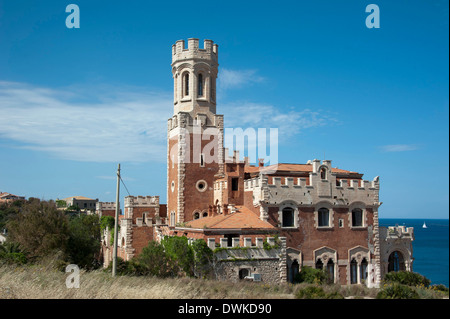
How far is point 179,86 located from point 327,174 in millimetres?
16481

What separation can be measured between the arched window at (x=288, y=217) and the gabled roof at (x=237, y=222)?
2631 millimetres

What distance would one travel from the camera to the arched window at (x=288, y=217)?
1312 inches

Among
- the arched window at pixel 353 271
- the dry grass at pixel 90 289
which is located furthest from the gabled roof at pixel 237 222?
the dry grass at pixel 90 289

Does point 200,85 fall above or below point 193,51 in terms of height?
below

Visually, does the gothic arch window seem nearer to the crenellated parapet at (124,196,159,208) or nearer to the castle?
the castle

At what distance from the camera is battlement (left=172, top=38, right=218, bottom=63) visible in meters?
40.3

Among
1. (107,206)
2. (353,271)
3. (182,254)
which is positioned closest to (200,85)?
(182,254)

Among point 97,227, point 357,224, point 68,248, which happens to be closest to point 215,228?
point 357,224

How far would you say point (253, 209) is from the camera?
33.7 m

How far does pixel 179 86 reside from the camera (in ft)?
134

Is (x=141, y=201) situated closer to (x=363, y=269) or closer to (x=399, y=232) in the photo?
(x=363, y=269)

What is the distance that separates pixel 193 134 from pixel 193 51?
817cm

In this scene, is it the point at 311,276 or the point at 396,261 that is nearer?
the point at 311,276
